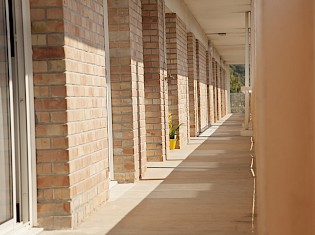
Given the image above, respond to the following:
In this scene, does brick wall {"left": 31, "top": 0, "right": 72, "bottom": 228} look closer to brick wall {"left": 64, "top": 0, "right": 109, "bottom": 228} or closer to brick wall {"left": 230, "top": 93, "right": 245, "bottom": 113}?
brick wall {"left": 64, "top": 0, "right": 109, "bottom": 228}

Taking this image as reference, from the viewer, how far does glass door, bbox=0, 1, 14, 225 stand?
11.2 feet

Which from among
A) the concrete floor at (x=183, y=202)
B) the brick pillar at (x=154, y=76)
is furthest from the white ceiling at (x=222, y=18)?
the concrete floor at (x=183, y=202)

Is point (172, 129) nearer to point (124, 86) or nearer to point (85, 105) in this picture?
point (124, 86)

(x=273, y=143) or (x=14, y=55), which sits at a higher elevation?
(x=14, y=55)

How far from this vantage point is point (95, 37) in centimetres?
468

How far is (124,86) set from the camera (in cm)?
614

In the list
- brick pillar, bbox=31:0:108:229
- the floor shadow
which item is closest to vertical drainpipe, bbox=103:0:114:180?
the floor shadow

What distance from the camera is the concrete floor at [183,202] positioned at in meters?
3.94

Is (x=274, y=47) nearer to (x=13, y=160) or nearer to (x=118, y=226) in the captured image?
(x=13, y=160)

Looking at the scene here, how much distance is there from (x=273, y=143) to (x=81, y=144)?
12.2 ft

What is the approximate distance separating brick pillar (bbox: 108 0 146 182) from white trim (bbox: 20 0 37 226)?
2.42 meters

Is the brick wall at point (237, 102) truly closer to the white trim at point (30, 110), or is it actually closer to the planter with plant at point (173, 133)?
the planter with plant at point (173, 133)

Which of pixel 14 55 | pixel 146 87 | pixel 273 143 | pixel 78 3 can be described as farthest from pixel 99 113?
pixel 273 143

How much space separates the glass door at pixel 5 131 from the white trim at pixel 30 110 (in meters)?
0.18
